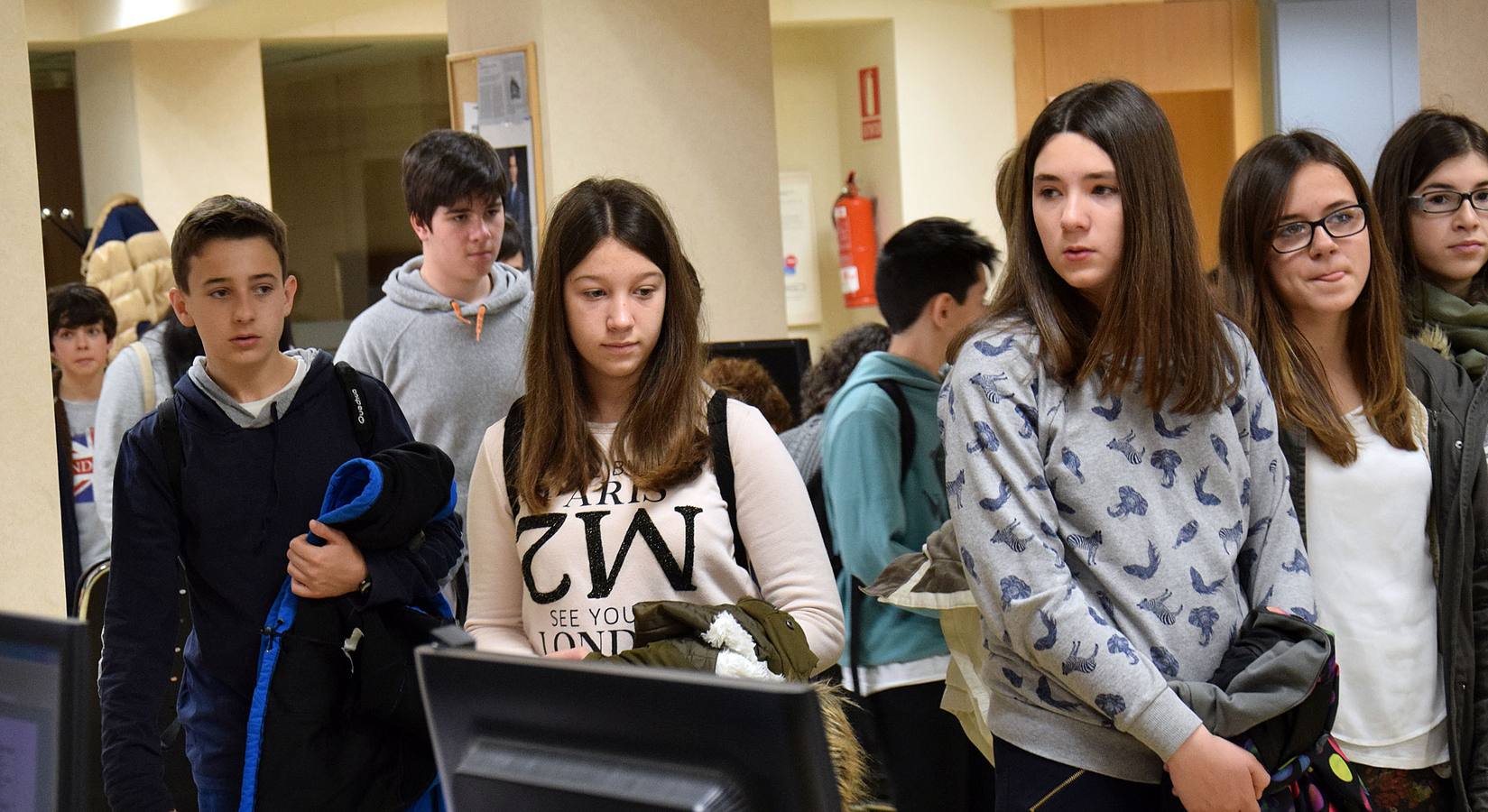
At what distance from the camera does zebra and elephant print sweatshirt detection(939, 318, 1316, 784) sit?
184cm

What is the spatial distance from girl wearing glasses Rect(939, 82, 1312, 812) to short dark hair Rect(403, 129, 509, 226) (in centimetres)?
149

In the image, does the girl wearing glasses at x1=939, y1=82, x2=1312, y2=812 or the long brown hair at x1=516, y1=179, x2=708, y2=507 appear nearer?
the girl wearing glasses at x1=939, y1=82, x2=1312, y2=812

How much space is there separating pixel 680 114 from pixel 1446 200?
2791 mm

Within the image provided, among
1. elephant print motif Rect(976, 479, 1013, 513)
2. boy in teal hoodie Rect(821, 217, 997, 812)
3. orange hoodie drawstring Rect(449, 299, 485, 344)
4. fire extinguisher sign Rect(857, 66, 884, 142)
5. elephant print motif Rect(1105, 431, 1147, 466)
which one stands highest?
fire extinguisher sign Rect(857, 66, 884, 142)

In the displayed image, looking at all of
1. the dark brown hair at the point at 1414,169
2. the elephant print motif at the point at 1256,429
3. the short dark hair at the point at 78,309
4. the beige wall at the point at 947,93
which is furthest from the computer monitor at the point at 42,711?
the beige wall at the point at 947,93

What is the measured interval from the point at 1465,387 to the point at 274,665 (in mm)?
1861

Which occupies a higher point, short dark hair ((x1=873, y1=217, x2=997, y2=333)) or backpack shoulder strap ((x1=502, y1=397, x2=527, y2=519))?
short dark hair ((x1=873, y1=217, x2=997, y2=333))

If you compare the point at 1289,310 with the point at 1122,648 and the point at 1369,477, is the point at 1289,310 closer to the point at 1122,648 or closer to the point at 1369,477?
the point at 1369,477

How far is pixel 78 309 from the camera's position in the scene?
15.7ft

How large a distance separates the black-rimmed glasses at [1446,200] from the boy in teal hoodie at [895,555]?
96cm

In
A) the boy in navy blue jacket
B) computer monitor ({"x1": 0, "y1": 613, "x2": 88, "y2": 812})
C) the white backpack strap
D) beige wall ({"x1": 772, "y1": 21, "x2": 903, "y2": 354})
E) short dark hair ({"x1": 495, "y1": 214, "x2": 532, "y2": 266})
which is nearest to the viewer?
computer monitor ({"x1": 0, "y1": 613, "x2": 88, "y2": 812})

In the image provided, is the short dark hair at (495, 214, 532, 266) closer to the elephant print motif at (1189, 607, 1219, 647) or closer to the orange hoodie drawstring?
the orange hoodie drawstring

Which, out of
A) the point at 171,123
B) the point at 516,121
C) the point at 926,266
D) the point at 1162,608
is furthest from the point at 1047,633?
the point at 171,123

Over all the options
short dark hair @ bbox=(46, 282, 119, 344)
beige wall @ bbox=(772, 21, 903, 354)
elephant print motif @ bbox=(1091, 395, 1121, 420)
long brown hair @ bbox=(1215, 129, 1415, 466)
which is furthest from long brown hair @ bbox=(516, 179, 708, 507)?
beige wall @ bbox=(772, 21, 903, 354)
